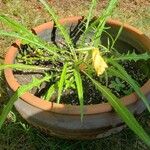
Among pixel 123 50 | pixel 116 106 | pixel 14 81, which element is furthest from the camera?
pixel 123 50

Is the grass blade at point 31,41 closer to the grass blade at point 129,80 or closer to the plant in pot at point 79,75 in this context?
the plant in pot at point 79,75

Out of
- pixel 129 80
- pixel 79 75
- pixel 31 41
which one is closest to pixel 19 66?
pixel 31 41

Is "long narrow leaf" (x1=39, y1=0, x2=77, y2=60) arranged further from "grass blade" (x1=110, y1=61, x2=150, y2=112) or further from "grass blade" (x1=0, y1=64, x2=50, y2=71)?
"grass blade" (x1=110, y1=61, x2=150, y2=112)

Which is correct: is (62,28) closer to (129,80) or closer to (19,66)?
(19,66)

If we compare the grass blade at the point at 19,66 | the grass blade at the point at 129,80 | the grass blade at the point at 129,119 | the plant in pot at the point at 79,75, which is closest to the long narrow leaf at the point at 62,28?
the plant in pot at the point at 79,75

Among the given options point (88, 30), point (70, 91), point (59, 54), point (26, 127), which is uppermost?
point (88, 30)

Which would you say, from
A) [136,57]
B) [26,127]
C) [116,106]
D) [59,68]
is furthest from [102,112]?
[26,127]

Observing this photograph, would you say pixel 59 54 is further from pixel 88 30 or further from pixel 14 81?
pixel 14 81

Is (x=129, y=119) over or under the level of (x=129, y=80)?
under
